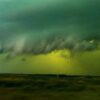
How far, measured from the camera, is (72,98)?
67.8 meters

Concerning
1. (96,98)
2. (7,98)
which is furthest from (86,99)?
(7,98)

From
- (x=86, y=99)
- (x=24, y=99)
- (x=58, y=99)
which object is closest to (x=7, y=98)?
(x=24, y=99)

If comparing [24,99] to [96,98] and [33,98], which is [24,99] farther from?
[96,98]

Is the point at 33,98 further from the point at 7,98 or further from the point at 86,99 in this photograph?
the point at 86,99

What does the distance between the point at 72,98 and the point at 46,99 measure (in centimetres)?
419

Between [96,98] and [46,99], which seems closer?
[96,98]

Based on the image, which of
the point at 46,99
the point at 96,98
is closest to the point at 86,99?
the point at 96,98

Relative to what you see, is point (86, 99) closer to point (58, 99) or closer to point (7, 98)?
point (58, 99)

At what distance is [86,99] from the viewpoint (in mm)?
63781

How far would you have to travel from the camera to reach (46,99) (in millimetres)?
67688

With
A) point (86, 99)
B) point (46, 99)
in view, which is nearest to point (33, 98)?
point (46, 99)

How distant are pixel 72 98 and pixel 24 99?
7.78 metres

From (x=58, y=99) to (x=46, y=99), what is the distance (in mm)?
2057

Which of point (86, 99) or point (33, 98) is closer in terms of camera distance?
point (86, 99)
